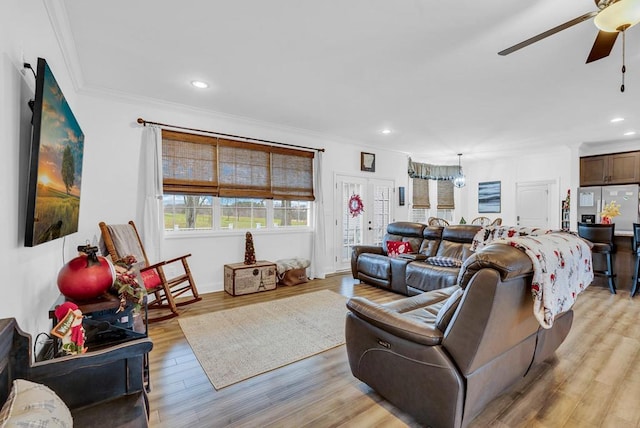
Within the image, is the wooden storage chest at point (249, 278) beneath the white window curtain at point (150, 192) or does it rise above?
beneath

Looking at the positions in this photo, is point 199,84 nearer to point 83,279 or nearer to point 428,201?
point 83,279

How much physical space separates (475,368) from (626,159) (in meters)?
6.90

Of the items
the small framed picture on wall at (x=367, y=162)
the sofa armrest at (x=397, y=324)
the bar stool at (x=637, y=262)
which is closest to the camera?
the sofa armrest at (x=397, y=324)

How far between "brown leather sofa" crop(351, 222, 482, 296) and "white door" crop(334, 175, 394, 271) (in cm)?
90

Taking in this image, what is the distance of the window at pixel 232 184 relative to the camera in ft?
13.3

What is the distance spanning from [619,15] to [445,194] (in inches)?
262

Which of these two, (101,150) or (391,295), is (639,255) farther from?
(101,150)

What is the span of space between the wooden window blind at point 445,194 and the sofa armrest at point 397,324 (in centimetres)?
678

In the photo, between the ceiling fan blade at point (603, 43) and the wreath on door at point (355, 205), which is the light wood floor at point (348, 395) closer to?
the ceiling fan blade at point (603, 43)

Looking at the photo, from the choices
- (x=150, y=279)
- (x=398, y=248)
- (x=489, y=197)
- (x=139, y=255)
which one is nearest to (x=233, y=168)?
(x=139, y=255)

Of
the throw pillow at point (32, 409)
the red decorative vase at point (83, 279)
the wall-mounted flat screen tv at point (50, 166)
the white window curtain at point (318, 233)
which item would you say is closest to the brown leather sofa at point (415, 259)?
the white window curtain at point (318, 233)

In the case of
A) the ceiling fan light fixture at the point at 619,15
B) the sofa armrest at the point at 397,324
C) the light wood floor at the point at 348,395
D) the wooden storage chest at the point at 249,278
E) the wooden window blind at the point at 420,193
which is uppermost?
the ceiling fan light fixture at the point at 619,15

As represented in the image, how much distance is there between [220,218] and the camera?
4.50 meters

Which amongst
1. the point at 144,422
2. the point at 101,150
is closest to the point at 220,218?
the point at 101,150
